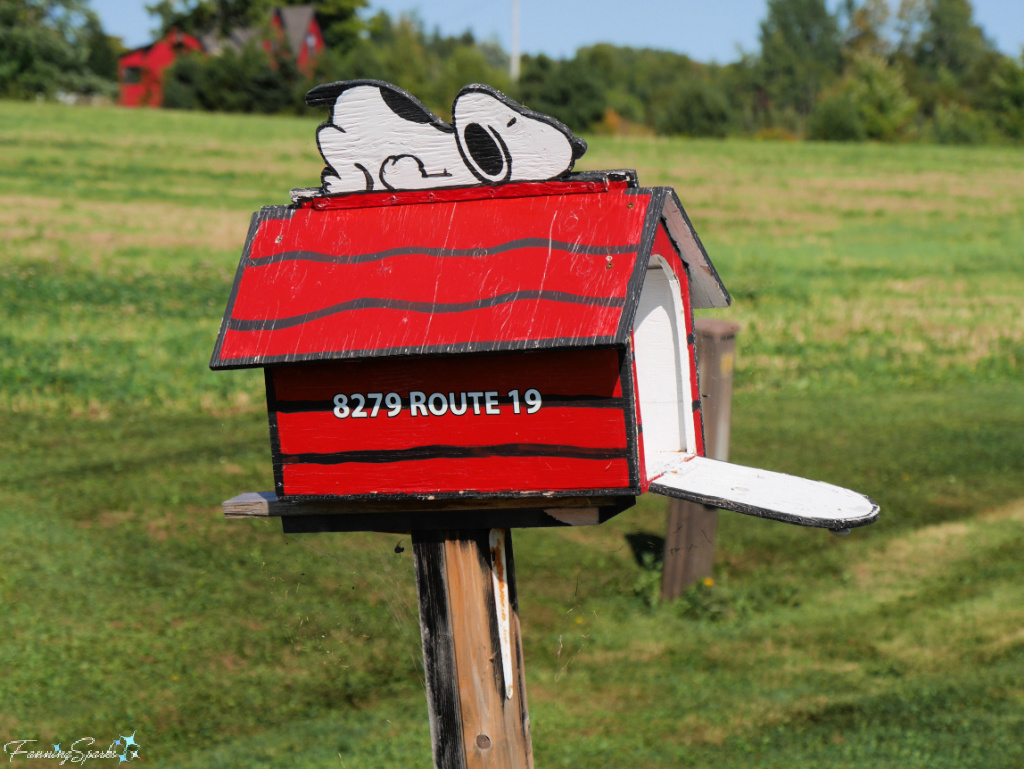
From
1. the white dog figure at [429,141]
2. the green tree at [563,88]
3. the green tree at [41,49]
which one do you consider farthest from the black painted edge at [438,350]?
the green tree at [41,49]

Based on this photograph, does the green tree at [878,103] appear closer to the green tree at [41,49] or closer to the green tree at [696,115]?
the green tree at [696,115]

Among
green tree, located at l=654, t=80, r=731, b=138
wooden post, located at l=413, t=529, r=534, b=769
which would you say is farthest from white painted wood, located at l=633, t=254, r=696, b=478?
green tree, located at l=654, t=80, r=731, b=138

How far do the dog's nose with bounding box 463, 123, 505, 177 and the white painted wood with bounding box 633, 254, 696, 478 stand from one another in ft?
2.35

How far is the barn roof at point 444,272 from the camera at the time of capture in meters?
2.54

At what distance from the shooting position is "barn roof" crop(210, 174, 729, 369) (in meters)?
2.54

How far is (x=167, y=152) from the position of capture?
31.8 m

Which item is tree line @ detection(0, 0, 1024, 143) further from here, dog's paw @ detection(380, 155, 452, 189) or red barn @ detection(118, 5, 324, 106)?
dog's paw @ detection(380, 155, 452, 189)

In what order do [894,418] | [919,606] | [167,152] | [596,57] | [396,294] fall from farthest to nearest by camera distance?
[596,57], [167,152], [894,418], [919,606], [396,294]

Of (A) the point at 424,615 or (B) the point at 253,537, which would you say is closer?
(A) the point at 424,615

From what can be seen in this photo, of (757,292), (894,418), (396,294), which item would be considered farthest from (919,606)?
(757,292)

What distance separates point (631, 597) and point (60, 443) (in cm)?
518

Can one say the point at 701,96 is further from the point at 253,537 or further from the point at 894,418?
the point at 253,537

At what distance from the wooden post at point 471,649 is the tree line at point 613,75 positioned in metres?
22.4

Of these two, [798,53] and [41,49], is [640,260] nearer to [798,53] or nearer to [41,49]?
[41,49]
